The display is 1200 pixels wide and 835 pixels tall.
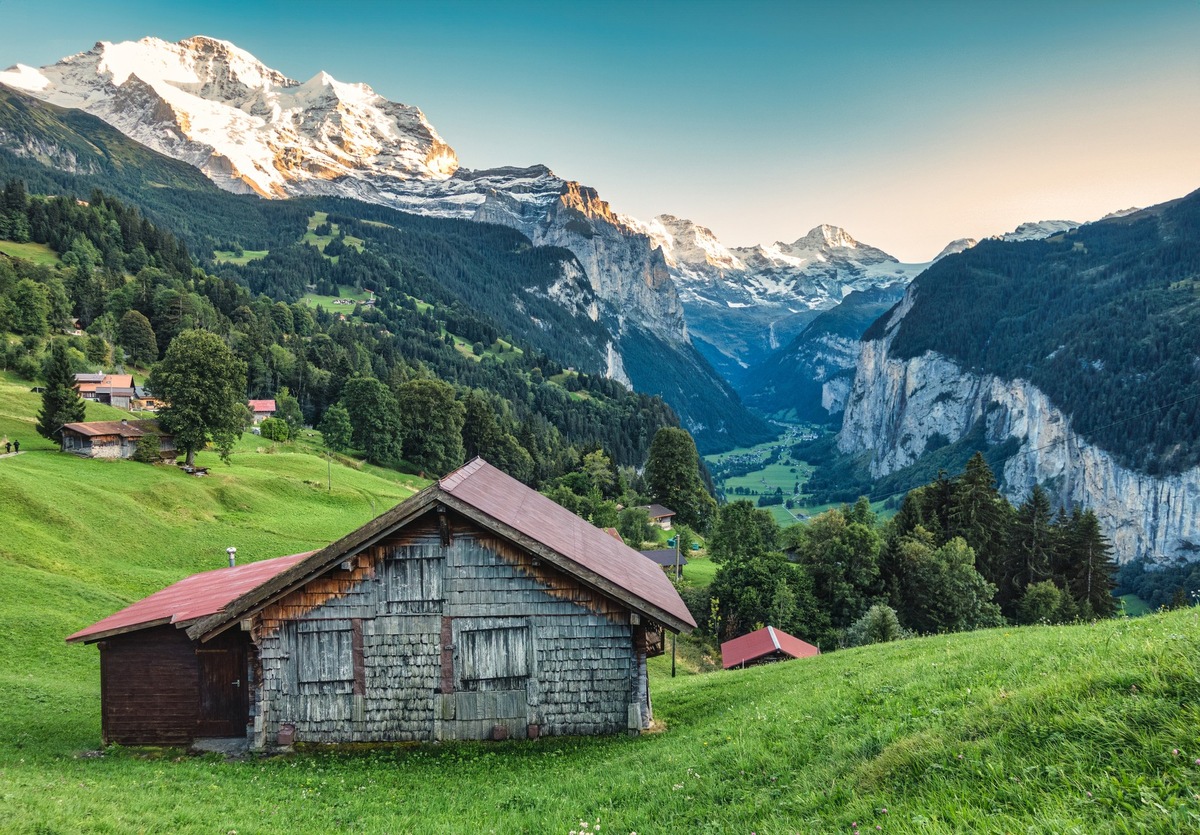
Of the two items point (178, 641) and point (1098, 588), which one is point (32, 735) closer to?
point (178, 641)

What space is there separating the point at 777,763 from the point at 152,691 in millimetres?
16845

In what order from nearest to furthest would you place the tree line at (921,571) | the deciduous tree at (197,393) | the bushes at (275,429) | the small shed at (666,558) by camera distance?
the tree line at (921,571) → the deciduous tree at (197,393) → the small shed at (666,558) → the bushes at (275,429)

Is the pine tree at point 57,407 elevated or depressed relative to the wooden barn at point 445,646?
elevated

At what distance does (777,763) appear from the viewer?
9852mm

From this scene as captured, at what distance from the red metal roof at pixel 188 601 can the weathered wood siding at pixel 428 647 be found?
2.00 m

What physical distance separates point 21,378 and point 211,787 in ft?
327

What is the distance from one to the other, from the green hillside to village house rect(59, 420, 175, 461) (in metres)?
42.1

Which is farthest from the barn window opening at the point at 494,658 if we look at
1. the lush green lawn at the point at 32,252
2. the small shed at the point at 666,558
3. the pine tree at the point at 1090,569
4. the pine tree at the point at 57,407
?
the lush green lawn at the point at 32,252

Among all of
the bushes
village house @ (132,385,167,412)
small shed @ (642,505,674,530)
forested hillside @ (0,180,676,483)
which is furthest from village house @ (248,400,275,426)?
small shed @ (642,505,674,530)

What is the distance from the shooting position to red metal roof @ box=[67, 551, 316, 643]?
1734 cm

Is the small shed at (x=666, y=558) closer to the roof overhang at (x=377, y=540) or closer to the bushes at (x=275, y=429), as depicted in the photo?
the bushes at (x=275, y=429)

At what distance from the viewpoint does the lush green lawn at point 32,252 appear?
131 meters

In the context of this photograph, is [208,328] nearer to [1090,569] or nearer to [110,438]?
[110,438]

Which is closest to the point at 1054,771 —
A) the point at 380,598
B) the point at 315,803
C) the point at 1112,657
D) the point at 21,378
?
the point at 1112,657
